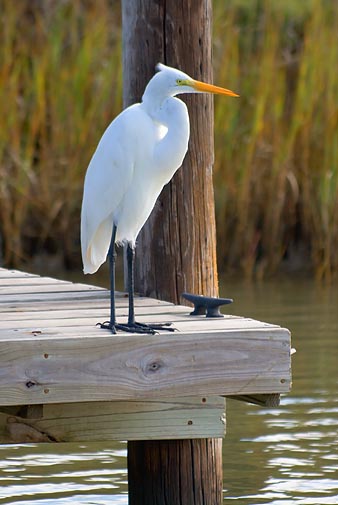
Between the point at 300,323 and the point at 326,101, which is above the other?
the point at 326,101

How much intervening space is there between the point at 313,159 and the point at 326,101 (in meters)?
0.47

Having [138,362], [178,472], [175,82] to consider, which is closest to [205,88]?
[175,82]

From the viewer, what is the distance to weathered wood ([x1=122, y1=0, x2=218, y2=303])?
14.9 feet

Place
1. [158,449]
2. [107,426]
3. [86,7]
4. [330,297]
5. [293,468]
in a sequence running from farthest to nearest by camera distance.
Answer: [86,7]
[330,297]
[293,468]
[158,449]
[107,426]

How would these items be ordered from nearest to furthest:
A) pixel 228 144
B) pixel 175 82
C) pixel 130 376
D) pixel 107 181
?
pixel 130 376 → pixel 175 82 → pixel 107 181 → pixel 228 144

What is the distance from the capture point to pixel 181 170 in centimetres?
461

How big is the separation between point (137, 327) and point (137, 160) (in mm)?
585

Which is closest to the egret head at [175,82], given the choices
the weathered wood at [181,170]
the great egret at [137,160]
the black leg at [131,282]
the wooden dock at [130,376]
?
the great egret at [137,160]

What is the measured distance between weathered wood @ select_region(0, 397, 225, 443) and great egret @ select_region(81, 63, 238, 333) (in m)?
0.27

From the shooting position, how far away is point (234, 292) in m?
9.05

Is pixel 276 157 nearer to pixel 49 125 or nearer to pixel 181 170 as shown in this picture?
pixel 49 125

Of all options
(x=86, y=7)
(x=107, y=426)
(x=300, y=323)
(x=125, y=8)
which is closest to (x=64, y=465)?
(x=107, y=426)

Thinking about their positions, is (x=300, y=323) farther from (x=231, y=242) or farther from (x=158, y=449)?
(x=158, y=449)

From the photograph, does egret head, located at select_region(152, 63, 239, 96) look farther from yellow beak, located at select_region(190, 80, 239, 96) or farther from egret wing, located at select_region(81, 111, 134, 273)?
egret wing, located at select_region(81, 111, 134, 273)
